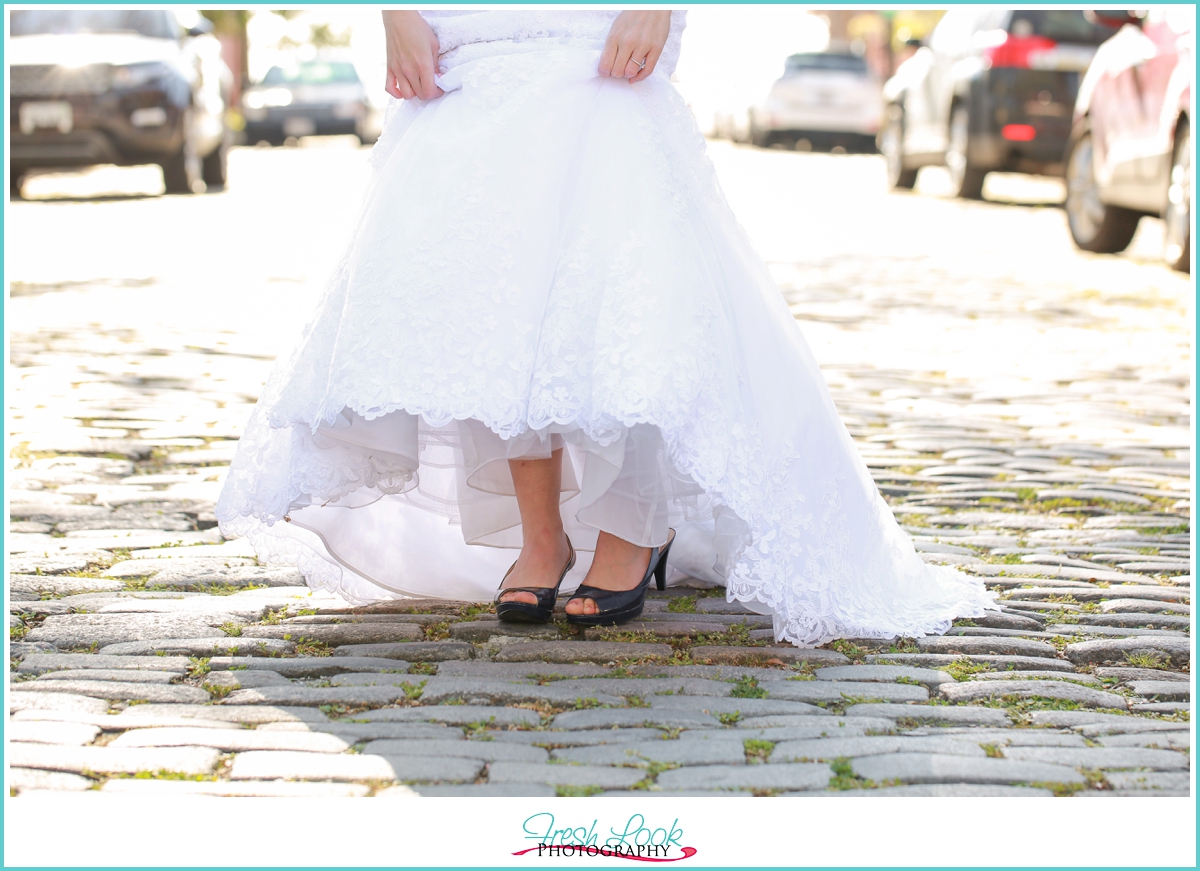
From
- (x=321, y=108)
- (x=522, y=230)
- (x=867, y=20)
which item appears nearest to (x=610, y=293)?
(x=522, y=230)

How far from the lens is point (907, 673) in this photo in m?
2.85

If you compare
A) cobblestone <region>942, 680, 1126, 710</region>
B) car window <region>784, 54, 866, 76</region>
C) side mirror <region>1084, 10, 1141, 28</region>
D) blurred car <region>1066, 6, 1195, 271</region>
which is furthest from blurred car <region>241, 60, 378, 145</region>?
cobblestone <region>942, 680, 1126, 710</region>

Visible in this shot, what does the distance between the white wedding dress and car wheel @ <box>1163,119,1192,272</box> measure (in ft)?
19.0

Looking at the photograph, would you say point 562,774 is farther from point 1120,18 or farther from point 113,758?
point 1120,18

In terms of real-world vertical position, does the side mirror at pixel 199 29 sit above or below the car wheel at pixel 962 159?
above

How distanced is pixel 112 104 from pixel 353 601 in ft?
33.9

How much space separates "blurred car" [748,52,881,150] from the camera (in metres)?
24.3

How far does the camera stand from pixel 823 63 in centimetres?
2498

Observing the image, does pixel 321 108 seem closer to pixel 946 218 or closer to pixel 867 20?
pixel 946 218

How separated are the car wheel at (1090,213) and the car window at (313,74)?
67.4 ft

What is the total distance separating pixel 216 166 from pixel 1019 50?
845 centimetres

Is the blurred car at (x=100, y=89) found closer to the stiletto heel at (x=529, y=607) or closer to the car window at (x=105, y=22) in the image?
the car window at (x=105, y=22)

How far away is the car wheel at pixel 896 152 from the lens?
52.5 feet

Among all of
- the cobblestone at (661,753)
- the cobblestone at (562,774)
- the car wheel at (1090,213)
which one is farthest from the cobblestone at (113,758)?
the car wheel at (1090,213)
